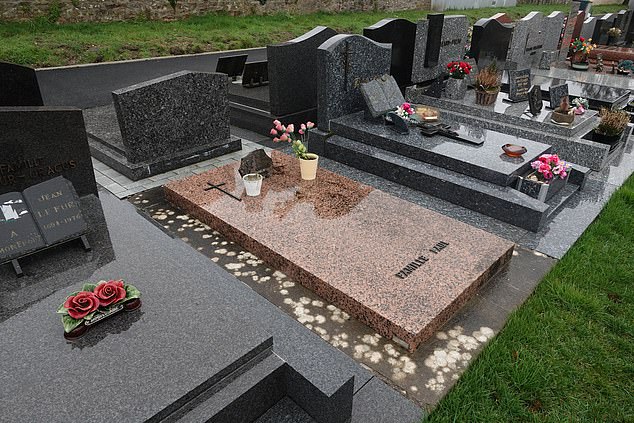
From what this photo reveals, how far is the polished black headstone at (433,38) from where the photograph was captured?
370 inches

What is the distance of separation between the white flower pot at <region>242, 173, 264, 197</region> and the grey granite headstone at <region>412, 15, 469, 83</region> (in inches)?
→ 214

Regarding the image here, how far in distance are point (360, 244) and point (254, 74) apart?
21.8ft

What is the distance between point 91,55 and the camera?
14656 mm

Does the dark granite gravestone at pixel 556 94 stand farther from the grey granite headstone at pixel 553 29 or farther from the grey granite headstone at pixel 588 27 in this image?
the grey granite headstone at pixel 588 27

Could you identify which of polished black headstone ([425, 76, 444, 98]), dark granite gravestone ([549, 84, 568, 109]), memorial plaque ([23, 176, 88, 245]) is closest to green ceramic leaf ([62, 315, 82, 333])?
memorial plaque ([23, 176, 88, 245])

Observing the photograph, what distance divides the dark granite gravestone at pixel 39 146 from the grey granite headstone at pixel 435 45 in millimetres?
7192

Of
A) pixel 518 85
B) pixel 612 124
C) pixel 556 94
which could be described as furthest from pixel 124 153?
pixel 612 124

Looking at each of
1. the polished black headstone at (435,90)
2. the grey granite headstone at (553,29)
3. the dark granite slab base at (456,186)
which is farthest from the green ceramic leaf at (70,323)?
the grey granite headstone at (553,29)

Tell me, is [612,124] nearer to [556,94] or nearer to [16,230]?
[556,94]

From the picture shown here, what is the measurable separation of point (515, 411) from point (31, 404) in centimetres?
309

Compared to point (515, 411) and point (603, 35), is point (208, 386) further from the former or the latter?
point (603, 35)

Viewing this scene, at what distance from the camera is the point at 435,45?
9594 mm

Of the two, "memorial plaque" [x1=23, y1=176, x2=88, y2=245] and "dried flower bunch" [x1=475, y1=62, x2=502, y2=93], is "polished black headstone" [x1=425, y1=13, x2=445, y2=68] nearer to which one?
"dried flower bunch" [x1=475, y1=62, x2=502, y2=93]

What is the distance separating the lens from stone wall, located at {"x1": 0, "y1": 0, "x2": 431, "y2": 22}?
16281mm
